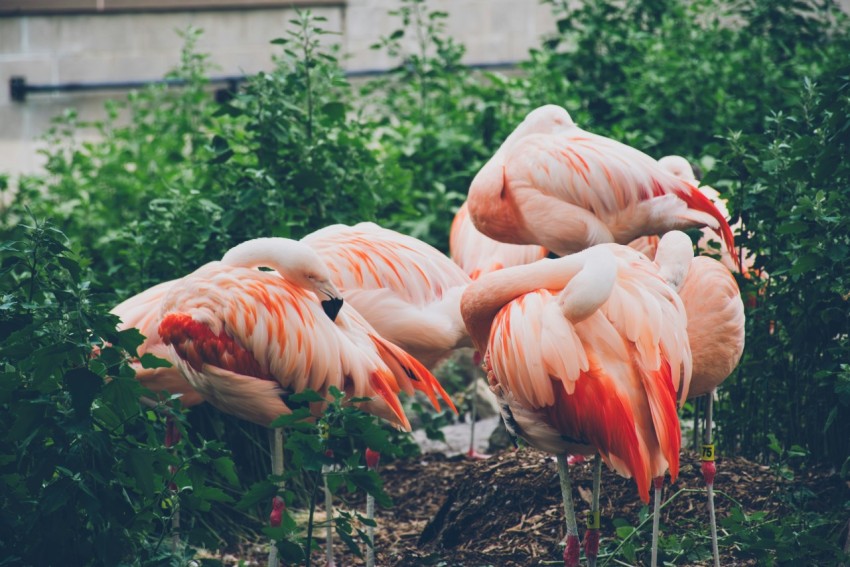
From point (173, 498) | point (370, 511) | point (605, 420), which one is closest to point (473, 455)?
point (370, 511)

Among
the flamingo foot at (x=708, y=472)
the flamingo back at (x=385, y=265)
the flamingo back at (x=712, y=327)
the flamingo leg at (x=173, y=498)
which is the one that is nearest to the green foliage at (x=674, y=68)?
the flamingo back at (x=385, y=265)

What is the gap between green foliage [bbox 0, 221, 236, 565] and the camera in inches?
122

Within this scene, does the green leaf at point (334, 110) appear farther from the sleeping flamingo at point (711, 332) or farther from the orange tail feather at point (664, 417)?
the orange tail feather at point (664, 417)

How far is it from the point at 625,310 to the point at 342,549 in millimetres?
1770

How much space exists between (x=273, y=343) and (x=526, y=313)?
930mm

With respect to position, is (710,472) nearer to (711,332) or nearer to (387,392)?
(711,332)

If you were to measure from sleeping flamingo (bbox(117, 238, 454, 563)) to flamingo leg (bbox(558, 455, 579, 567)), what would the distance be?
0.61m

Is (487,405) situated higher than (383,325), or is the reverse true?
(383,325)

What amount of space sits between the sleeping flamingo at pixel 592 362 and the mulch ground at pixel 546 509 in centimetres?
51

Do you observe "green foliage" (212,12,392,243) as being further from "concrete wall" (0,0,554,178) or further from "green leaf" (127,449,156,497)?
"concrete wall" (0,0,554,178)

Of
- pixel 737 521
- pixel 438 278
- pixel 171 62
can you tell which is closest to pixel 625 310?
pixel 737 521

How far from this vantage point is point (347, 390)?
160 inches

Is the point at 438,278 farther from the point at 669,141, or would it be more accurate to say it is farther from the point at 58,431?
the point at 669,141

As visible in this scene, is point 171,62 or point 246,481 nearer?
point 246,481
